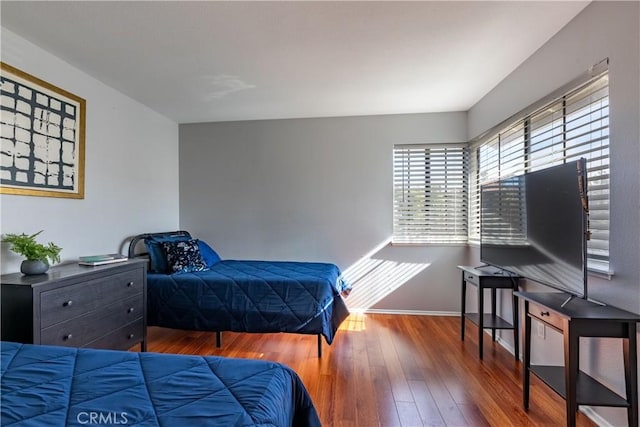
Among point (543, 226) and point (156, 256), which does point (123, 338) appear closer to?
point (156, 256)

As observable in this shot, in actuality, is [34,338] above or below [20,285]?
below

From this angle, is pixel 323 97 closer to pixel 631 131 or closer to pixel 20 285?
pixel 631 131

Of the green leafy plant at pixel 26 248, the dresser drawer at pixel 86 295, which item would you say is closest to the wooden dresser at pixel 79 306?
the dresser drawer at pixel 86 295

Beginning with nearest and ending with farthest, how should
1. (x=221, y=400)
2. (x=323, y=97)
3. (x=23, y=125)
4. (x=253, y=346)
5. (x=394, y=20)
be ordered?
1. (x=221, y=400)
2. (x=394, y=20)
3. (x=23, y=125)
4. (x=253, y=346)
5. (x=323, y=97)

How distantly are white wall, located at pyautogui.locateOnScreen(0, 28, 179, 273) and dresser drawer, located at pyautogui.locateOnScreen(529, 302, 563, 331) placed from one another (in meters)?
3.32

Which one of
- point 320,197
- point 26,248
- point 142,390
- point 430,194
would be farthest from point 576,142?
point 26,248

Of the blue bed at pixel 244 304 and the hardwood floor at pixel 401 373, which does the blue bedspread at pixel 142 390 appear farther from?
the blue bed at pixel 244 304

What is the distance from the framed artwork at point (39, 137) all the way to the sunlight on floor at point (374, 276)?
2.90m

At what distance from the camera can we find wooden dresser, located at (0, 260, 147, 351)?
1623 millimetres

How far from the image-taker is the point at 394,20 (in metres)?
1.87

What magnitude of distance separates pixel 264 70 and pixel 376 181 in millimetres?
1840

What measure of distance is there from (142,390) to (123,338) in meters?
1.59

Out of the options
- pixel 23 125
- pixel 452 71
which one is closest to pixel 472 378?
pixel 452 71

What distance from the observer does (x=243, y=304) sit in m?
2.56
